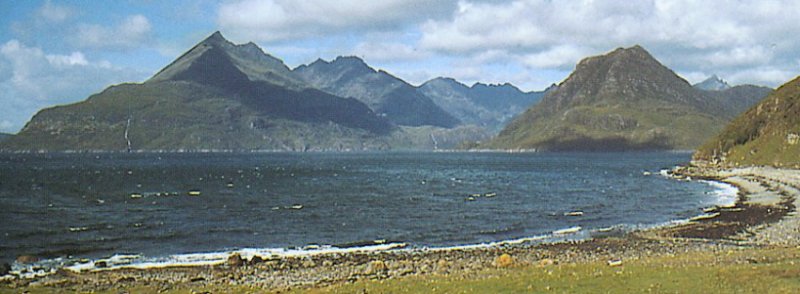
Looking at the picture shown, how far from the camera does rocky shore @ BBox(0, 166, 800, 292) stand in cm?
3903

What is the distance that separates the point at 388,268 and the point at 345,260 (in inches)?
321

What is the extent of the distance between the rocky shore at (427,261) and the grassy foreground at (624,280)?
1494mm

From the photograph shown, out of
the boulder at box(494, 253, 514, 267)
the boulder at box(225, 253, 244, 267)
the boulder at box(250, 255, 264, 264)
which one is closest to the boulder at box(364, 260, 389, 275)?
the boulder at box(494, 253, 514, 267)

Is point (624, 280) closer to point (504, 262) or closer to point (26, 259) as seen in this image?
point (504, 262)

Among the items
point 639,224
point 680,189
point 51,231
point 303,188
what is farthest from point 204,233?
point 680,189

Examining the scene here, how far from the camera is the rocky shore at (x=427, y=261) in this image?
39031mm

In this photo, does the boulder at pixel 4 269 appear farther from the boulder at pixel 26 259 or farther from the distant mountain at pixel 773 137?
the distant mountain at pixel 773 137

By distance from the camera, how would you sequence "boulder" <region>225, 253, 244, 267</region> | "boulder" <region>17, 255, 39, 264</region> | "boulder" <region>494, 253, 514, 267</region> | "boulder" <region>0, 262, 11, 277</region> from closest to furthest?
"boulder" <region>494, 253, 514, 267</region>, "boulder" <region>0, 262, 11, 277</region>, "boulder" <region>225, 253, 244, 267</region>, "boulder" <region>17, 255, 39, 264</region>

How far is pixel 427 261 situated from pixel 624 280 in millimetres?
19295

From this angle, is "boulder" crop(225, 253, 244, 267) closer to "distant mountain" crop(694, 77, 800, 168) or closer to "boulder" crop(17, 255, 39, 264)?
"boulder" crop(17, 255, 39, 264)

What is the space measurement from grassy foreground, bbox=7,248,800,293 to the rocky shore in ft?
4.90

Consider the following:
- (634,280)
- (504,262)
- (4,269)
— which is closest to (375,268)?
(504,262)

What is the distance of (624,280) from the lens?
29.7 meters

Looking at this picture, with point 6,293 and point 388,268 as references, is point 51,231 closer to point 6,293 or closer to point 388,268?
point 6,293
